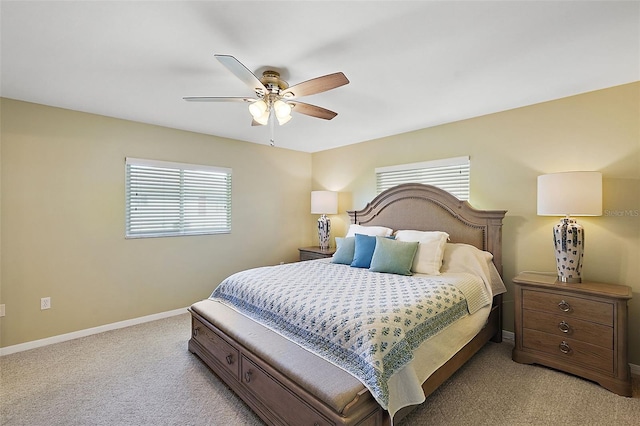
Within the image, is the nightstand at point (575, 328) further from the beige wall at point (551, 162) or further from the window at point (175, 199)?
the window at point (175, 199)

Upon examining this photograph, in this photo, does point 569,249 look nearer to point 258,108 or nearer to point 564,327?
point 564,327

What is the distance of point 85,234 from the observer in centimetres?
319

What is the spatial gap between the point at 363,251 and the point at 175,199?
250 centimetres

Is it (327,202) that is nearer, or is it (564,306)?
(564,306)

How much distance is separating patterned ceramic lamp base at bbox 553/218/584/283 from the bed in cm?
54

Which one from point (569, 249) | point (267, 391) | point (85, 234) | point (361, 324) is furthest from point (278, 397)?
point (85, 234)

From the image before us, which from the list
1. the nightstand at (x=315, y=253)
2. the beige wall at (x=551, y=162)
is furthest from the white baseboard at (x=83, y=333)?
the beige wall at (x=551, y=162)

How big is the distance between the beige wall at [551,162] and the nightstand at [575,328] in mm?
333

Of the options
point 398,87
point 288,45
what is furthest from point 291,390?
point 398,87

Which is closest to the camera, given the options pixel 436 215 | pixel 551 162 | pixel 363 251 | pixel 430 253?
pixel 551 162

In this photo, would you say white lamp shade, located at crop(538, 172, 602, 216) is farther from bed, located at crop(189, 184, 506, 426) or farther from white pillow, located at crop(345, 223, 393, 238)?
white pillow, located at crop(345, 223, 393, 238)

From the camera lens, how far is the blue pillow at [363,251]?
3.22 m

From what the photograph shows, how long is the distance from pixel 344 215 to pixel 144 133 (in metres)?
2.98

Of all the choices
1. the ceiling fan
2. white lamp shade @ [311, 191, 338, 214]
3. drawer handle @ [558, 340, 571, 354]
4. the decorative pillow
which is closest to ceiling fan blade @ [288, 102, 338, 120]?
the ceiling fan
